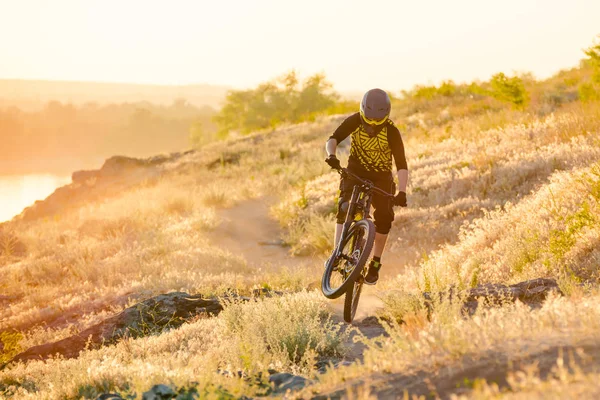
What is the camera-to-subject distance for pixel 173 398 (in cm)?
380

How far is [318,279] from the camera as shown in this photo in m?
10.1

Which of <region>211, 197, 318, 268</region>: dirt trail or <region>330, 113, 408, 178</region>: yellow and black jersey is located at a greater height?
<region>330, 113, 408, 178</region>: yellow and black jersey

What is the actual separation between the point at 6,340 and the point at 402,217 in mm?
8176

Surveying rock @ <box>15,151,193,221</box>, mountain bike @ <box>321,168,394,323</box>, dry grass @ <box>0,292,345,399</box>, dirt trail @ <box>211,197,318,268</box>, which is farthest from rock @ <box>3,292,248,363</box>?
rock @ <box>15,151,193,221</box>

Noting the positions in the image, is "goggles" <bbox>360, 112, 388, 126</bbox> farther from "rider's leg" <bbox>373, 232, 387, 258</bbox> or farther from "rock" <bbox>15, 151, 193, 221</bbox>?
"rock" <bbox>15, 151, 193, 221</bbox>

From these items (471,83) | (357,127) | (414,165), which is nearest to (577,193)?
(357,127)

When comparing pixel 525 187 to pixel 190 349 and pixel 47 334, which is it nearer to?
pixel 190 349

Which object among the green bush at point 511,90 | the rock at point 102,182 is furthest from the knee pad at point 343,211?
the rock at point 102,182

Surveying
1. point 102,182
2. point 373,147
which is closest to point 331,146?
point 373,147

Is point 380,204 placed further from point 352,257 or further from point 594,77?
point 594,77

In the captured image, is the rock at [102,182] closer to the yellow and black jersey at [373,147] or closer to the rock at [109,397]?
the yellow and black jersey at [373,147]

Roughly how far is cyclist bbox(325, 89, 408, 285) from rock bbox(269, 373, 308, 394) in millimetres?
2618

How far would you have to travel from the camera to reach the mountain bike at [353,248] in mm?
6241

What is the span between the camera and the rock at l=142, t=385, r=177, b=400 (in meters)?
3.80
